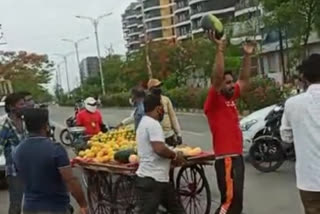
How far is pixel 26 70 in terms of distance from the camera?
77.4 meters

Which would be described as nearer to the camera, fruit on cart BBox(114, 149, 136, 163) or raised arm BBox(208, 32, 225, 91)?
raised arm BBox(208, 32, 225, 91)

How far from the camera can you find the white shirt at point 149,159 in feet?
23.9

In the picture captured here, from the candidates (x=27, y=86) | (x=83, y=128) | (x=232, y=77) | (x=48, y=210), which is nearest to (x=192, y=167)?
(x=232, y=77)

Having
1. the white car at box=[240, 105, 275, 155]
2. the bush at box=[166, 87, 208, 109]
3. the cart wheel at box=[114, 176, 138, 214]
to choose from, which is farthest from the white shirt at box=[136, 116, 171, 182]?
the bush at box=[166, 87, 208, 109]

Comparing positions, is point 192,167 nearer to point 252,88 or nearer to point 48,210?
point 48,210

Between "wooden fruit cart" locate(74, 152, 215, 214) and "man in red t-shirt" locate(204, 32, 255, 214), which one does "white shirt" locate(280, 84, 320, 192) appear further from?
"wooden fruit cart" locate(74, 152, 215, 214)

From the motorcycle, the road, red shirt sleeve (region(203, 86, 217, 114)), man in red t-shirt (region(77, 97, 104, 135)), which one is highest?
red shirt sleeve (region(203, 86, 217, 114))

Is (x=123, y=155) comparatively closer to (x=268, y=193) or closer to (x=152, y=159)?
(x=152, y=159)

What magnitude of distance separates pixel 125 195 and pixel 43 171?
368 cm

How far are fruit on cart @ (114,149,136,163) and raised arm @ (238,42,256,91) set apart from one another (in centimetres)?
194

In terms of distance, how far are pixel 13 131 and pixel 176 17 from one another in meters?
117

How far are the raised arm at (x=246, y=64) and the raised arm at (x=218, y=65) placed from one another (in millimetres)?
277

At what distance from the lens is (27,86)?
7644 cm

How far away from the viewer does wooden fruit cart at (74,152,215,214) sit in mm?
8555
